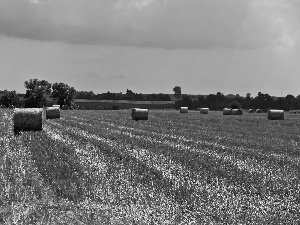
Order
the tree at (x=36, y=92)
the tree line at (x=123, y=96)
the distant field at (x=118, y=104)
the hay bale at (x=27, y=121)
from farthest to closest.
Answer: the tree line at (x=123, y=96) → the distant field at (x=118, y=104) → the tree at (x=36, y=92) → the hay bale at (x=27, y=121)

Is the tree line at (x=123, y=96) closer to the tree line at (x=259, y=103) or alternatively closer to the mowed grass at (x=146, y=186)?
the tree line at (x=259, y=103)

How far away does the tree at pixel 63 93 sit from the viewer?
4926 inches

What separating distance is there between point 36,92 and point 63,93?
29.3 ft

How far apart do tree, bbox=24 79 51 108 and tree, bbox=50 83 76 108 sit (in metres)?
4.18

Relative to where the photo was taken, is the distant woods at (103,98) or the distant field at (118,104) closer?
the distant woods at (103,98)

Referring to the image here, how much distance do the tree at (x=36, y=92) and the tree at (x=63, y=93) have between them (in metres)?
4.18

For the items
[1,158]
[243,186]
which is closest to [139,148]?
[1,158]

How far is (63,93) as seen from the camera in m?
126

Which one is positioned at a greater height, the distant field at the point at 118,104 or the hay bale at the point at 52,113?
the hay bale at the point at 52,113

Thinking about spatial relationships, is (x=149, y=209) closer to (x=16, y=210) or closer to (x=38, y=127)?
(x=16, y=210)

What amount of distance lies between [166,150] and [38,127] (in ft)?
37.5

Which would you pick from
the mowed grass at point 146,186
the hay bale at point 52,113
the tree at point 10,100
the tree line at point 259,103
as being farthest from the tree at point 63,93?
the mowed grass at point 146,186

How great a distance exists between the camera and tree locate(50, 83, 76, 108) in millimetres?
125125

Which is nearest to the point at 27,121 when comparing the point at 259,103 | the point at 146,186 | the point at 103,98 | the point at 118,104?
the point at 146,186
